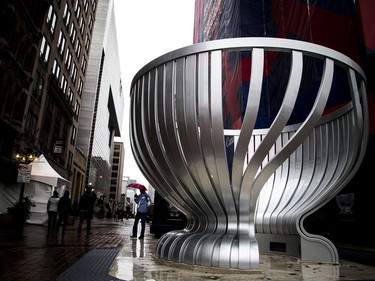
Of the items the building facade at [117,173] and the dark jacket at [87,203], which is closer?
the dark jacket at [87,203]

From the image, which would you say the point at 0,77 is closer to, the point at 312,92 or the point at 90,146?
the point at 312,92

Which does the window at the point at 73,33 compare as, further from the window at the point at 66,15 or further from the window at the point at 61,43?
the window at the point at 61,43

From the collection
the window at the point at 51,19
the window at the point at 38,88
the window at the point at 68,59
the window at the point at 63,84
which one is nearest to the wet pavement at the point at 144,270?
the window at the point at 38,88

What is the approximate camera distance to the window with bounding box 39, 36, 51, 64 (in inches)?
→ 1069

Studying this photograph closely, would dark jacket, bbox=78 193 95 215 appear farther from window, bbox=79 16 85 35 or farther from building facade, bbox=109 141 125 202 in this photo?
building facade, bbox=109 141 125 202

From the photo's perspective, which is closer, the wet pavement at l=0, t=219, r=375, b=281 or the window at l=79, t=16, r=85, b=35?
the wet pavement at l=0, t=219, r=375, b=281

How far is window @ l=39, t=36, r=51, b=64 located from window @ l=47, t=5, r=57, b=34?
1.46m

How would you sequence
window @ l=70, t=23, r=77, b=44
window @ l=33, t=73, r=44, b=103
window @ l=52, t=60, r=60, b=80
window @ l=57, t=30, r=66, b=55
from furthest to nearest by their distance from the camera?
window @ l=70, t=23, r=77, b=44, window @ l=57, t=30, r=66, b=55, window @ l=52, t=60, r=60, b=80, window @ l=33, t=73, r=44, b=103

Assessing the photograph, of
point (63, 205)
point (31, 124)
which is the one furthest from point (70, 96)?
point (63, 205)

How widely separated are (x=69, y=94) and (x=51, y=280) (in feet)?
122

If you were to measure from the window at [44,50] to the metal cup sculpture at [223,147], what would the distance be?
2446 centimetres

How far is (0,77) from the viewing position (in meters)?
19.6

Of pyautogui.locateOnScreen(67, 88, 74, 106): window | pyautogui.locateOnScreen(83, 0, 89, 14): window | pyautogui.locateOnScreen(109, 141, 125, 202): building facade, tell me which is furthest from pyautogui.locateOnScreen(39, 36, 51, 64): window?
pyautogui.locateOnScreen(109, 141, 125, 202): building facade

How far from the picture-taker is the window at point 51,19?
27.8 metres
